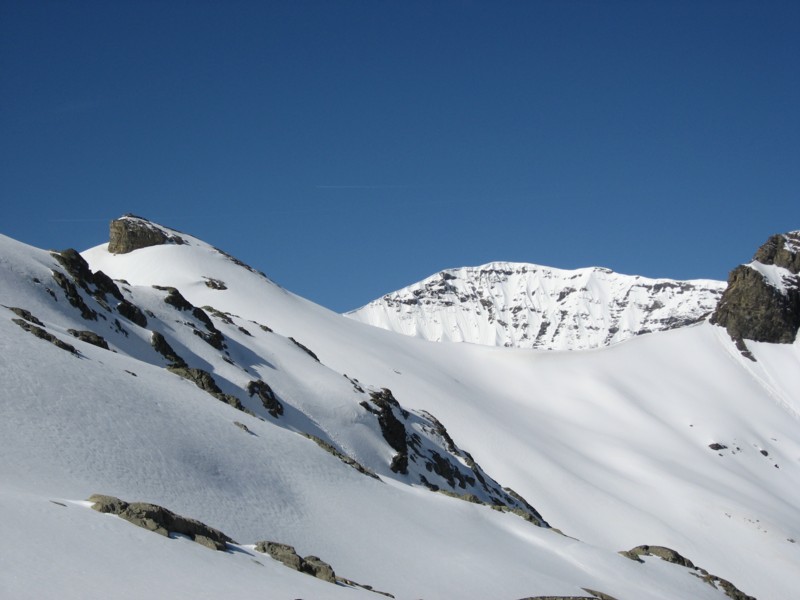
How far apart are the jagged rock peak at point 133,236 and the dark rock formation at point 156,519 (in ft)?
306

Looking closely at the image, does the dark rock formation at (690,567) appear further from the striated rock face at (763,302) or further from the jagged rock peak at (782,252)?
the jagged rock peak at (782,252)

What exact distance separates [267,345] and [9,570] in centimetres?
4454

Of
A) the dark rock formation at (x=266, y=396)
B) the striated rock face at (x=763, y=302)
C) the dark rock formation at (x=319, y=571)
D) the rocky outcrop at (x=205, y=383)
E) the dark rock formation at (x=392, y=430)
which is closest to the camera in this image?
the dark rock formation at (x=319, y=571)

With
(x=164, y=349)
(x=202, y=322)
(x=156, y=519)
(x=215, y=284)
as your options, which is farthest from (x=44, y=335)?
(x=215, y=284)

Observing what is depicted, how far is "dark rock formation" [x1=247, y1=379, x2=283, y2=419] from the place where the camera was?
1638 inches

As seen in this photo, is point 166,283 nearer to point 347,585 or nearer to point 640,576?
point 640,576

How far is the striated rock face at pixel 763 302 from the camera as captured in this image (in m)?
130

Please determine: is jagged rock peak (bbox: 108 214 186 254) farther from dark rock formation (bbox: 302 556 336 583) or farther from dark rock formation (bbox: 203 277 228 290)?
dark rock formation (bbox: 302 556 336 583)

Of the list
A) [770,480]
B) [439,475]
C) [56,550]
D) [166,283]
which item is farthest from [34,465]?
[770,480]

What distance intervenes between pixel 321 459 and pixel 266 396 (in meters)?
13.2

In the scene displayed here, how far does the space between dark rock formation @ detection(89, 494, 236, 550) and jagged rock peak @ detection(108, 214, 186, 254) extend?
93.2 meters

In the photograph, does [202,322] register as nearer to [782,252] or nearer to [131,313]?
[131,313]

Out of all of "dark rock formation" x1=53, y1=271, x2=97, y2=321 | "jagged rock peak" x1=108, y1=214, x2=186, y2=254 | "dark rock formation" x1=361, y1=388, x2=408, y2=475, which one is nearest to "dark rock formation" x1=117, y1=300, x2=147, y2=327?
"dark rock formation" x1=53, y1=271, x2=97, y2=321

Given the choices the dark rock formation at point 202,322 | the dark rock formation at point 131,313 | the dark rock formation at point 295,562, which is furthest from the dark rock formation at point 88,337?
the dark rock formation at point 295,562
